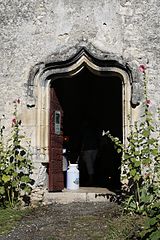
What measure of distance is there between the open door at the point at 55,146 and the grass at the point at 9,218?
1.05 metres

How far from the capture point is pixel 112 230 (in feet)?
18.2

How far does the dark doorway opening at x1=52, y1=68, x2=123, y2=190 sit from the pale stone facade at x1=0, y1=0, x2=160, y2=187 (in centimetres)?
276

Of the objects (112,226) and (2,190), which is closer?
(112,226)

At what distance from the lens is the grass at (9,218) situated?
234 inches

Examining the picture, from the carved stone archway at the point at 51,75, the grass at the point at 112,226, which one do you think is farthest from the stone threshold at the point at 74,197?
the grass at the point at 112,226

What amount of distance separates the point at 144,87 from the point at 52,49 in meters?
1.60

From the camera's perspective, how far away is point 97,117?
1142 cm

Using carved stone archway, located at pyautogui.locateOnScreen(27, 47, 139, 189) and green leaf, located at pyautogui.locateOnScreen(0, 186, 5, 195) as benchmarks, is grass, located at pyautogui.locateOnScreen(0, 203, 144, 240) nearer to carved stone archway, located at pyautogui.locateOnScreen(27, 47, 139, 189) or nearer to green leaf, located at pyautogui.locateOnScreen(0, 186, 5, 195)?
green leaf, located at pyautogui.locateOnScreen(0, 186, 5, 195)

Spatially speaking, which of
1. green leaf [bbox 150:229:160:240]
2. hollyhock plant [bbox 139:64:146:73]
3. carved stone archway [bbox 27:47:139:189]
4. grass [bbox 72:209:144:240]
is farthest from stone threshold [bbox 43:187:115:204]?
green leaf [bbox 150:229:160:240]

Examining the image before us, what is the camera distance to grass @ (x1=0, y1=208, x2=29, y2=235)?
5934 mm

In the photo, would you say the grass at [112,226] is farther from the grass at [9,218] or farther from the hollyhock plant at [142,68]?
the hollyhock plant at [142,68]

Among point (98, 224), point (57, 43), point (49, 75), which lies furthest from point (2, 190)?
point (57, 43)

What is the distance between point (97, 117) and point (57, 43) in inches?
158

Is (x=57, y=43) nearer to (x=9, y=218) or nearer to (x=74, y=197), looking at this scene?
(x=74, y=197)
